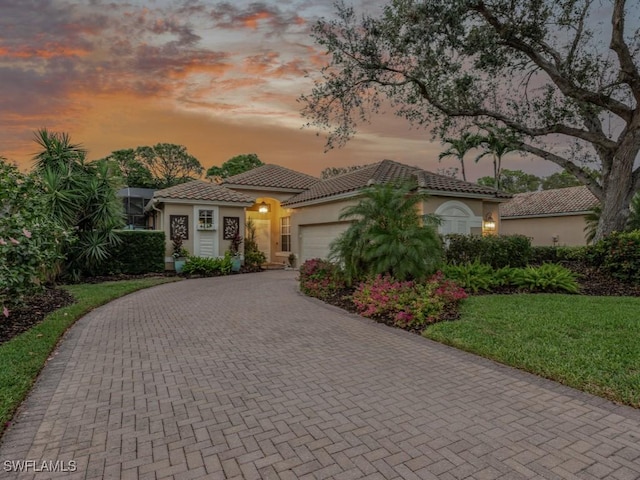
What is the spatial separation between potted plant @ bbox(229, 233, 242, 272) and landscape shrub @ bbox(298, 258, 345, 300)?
5843 mm

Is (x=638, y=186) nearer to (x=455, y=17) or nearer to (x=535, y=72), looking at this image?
(x=535, y=72)

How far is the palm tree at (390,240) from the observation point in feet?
27.3

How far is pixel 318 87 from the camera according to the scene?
1241 centimetres

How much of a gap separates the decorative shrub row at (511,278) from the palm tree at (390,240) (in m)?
1.71

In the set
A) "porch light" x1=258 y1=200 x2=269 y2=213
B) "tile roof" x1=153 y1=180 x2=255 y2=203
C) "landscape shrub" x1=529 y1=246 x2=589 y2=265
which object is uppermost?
"tile roof" x1=153 y1=180 x2=255 y2=203

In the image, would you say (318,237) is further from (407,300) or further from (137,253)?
(407,300)

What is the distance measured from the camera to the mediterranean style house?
524 inches

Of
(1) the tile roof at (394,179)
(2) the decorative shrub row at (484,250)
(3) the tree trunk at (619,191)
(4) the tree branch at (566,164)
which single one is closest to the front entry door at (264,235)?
(1) the tile roof at (394,179)

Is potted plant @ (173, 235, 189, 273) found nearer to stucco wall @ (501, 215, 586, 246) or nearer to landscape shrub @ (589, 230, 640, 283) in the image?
landscape shrub @ (589, 230, 640, 283)

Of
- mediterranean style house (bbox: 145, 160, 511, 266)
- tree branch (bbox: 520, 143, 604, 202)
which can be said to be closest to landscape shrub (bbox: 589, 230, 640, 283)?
tree branch (bbox: 520, 143, 604, 202)

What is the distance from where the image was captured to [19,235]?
6.67 metres

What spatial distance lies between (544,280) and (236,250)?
12.2 metres

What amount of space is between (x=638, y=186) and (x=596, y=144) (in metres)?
1.97

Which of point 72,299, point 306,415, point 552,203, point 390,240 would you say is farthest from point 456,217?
point 552,203
